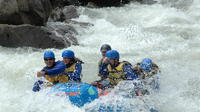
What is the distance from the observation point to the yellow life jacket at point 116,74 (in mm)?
6469

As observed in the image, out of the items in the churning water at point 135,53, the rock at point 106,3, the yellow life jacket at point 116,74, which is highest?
the rock at point 106,3

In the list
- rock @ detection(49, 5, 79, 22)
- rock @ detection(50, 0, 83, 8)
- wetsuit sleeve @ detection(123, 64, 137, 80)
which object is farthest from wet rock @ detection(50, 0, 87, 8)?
wetsuit sleeve @ detection(123, 64, 137, 80)

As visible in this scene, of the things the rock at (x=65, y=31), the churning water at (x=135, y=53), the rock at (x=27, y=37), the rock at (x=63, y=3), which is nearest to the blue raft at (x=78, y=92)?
the churning water at (x=135, y=53)

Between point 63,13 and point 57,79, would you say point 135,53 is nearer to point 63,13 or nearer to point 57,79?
point 57,79

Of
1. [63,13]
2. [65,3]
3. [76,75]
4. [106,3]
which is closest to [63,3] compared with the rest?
[65,3]

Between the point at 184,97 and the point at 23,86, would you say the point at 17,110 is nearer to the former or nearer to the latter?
the point at 23,86

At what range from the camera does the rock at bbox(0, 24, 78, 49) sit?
10273mm

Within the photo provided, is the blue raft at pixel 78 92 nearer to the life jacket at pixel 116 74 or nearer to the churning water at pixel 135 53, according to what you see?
the churning water at pixel 135 53

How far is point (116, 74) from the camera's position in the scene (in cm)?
650

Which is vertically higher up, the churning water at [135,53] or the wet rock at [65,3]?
the wet rock at [65,3]

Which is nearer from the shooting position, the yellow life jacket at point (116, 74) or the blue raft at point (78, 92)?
the blue raft at point (78, 92)

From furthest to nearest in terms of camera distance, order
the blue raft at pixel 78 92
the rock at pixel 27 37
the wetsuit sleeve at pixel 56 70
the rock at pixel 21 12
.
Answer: the rock at pixel 21 12
the rock at pixel 27 37
the wetsuit sleeve at pixel 56 70
the blue raft at pixel 78 92

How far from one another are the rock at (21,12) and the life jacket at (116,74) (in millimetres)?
5150

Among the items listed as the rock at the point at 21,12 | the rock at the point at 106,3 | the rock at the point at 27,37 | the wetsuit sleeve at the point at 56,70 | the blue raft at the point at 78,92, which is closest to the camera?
the blue raft at the point at 78,92
